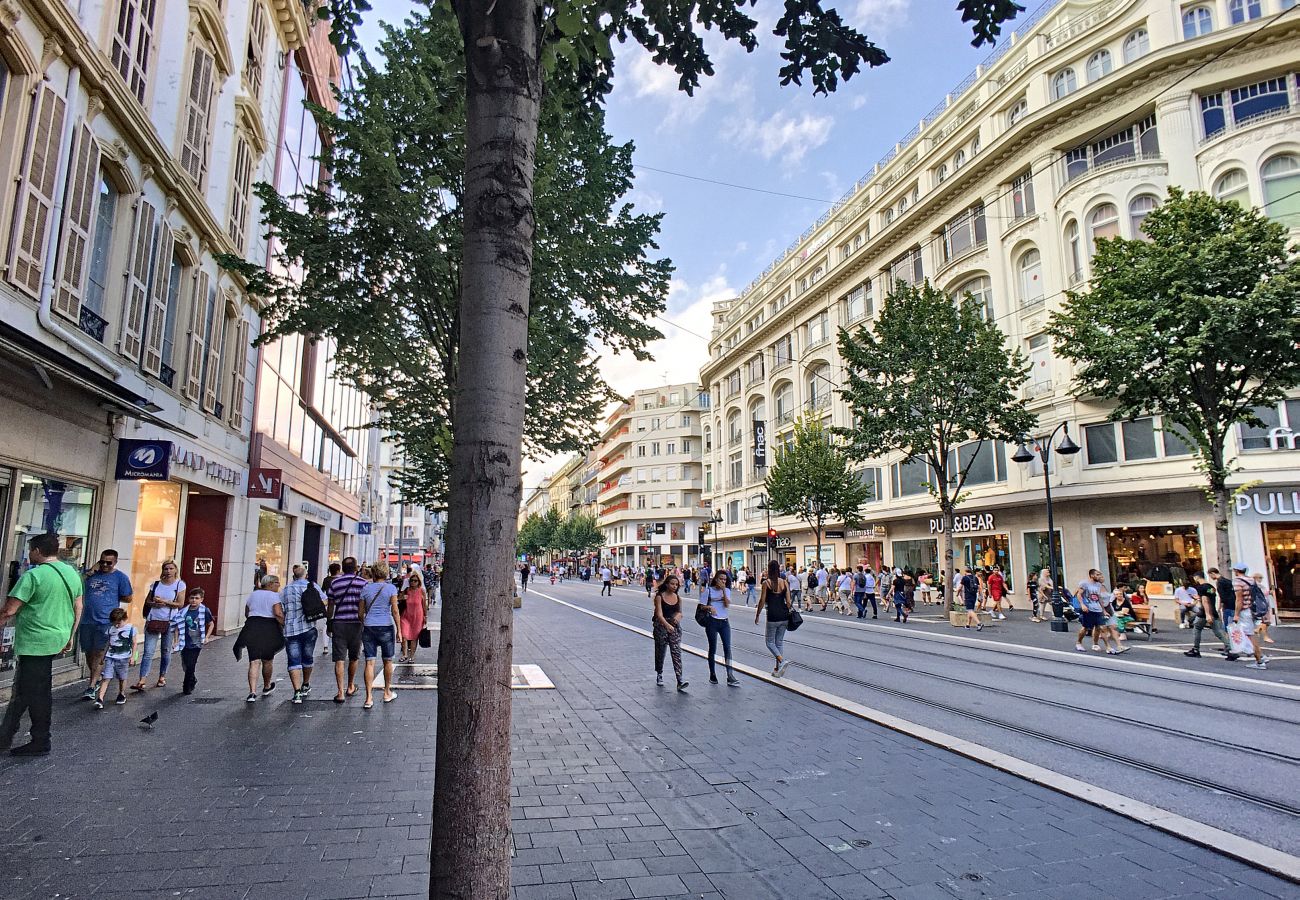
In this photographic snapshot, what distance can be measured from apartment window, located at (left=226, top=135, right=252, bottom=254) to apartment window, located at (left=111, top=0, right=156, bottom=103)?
4170 mm

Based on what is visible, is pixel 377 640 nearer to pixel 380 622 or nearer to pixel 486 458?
pixel 380 622

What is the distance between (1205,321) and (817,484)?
19.6 meters

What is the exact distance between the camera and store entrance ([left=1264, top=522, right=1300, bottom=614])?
21.5 m

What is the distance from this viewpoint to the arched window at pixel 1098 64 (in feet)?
90.8

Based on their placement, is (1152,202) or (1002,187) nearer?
(1152,202)

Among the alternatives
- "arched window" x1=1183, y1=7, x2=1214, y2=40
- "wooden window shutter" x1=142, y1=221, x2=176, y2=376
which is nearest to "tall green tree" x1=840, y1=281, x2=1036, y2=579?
"arched window" x1=1183, y1=7, x2=1214, y2=40

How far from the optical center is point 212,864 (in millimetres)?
3871

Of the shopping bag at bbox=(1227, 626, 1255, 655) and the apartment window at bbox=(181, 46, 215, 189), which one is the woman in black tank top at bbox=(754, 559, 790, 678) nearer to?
the shopping bag at bbox=(1227, 626, 1255, 655)

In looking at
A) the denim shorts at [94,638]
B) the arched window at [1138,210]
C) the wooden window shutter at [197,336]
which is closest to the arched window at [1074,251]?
the arched window at [1138,210]

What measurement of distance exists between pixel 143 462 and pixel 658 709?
27.6 ft

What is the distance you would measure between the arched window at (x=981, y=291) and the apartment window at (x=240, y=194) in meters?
27.0

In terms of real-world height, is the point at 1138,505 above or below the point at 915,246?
below

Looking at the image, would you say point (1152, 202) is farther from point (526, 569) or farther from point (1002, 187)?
point (526, 569)

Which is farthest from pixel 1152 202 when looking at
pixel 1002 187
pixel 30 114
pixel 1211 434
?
pixel 30 114
